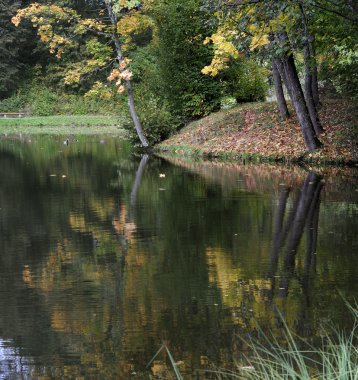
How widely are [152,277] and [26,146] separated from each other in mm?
24724

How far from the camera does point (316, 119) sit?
20359 millimetres

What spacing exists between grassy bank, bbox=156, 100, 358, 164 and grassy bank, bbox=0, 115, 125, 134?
20343 mm

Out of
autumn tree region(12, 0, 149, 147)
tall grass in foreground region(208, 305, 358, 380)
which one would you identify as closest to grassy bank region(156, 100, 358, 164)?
autumn tree region(12, 0, 149, 147)

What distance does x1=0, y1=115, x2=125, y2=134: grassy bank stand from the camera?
46844 millimetres

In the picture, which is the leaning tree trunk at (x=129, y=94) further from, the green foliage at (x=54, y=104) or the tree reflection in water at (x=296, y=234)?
the green foliage at (x=54, y=104)

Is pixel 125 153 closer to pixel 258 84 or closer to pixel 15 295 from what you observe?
pixel 258 84

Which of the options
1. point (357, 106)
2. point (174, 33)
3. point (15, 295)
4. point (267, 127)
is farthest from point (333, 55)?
point (15, 295)

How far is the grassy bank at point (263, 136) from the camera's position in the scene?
19.6 meters

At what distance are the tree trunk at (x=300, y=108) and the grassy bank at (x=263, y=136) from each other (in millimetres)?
315

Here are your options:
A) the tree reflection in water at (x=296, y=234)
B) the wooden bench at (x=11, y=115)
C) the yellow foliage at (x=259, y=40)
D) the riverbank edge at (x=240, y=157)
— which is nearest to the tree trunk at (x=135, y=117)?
the riverbank edge at (x=240, y=157)

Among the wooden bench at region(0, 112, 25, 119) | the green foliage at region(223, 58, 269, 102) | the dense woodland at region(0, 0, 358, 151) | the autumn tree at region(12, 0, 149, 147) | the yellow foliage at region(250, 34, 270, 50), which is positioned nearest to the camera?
the yellow foliage at region(250, 34, 270, 50)

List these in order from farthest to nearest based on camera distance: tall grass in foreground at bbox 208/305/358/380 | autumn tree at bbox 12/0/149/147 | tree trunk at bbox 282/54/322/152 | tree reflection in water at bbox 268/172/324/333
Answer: autumn tree at bbox 12/0/149/147 → tree trunk at bbox 282/54/322/152 → tree reflection in water at bbox 268/172/324/333 → tall grass in foreground at bbox 208/305/358/380

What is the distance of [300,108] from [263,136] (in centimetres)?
280

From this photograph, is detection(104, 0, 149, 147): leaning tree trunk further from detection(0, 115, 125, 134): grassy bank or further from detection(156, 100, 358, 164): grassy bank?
detection(0, 115, 125, 134): grassy bank
